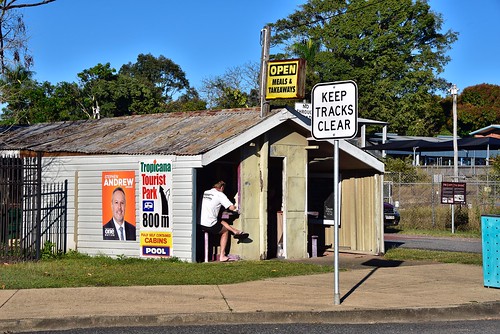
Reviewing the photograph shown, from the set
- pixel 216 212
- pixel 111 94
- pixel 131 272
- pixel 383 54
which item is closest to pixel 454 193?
pixel 216 212

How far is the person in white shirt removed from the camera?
15.3 metres

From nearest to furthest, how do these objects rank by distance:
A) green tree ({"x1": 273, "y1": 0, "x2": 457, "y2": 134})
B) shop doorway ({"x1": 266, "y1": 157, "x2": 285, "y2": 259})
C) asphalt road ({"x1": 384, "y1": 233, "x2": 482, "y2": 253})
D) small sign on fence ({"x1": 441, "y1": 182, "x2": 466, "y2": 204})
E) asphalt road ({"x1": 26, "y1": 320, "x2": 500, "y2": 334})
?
1. asphalt road ({"x1": 26, "y1": 320, "x2": 500, "y2": 334})
2. shop doorway ({"x1": 266, "y1": 157, "x2": 285, "y2": 259})
3. asphalt road ({"x1": 384, "y1": 233, "x2": 482, "y2": 253})
4. small sign on fence ({"x1": 441, "y1": 182, "x2": 466, "y2": 204})
5. green tree ({"x1": 273, "y1": 0, "x2": 457, "y2": 134})

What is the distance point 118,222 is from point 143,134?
7.80 feet

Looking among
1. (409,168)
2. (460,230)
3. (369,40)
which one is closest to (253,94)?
(369,40)

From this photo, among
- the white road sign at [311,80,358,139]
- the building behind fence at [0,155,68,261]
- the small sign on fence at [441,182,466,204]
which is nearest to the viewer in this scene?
the white road sign at [311,80,358,139]

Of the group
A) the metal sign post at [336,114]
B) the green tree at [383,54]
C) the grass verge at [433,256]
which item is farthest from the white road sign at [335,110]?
the green tree at [383,54]

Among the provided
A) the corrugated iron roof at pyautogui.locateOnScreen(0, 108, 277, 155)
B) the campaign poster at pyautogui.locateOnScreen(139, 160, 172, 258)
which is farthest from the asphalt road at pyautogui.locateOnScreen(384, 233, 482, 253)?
the campaign poster at pyautogui.locateOnScreen(139, 160, 172, 258)

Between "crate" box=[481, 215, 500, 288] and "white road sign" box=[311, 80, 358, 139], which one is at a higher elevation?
"white road sign" box=[311, 80, 358, 139]

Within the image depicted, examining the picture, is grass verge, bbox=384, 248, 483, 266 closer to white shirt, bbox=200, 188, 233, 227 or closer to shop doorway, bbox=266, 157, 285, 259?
shop doorway, bbox=266, 157, 285, 259

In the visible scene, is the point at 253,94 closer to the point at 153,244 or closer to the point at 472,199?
the point at 472,199

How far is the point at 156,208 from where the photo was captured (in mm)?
15164

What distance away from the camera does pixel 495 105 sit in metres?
75.8

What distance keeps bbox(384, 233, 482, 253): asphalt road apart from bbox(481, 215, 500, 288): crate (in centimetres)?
760

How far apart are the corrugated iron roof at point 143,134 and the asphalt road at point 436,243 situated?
6.08 m
